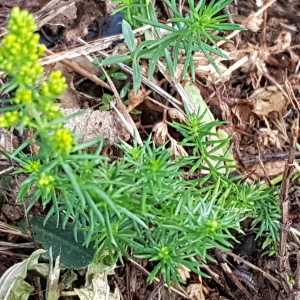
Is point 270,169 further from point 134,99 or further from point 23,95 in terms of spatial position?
point 23,95

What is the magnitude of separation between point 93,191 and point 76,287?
1375 millimetres

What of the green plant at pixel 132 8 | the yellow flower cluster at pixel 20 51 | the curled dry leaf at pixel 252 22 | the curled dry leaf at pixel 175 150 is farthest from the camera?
the curled dry leaf at pixel 252 22

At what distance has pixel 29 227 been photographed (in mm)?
3189

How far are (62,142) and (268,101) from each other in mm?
2526

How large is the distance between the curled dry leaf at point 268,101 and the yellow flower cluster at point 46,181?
2241 millimetres

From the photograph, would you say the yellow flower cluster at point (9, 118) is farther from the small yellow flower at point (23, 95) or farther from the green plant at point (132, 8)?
the green plant at point (132, 8)

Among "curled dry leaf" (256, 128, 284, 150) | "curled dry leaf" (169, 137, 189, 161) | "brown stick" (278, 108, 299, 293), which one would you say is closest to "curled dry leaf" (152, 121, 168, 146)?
"curled dry leaf" (169, 137, 189, 161)

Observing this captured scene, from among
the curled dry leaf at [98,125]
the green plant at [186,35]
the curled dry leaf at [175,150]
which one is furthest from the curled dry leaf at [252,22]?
the curled dry leaf at [98,125]

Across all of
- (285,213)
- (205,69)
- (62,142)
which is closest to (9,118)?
(62,142)

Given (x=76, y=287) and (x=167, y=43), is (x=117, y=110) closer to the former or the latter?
(x=167, y=43)

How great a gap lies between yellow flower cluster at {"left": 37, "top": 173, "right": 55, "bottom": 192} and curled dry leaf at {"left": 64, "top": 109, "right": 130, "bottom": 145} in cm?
136

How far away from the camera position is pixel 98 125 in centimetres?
352

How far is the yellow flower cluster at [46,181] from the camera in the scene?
2.11 meters

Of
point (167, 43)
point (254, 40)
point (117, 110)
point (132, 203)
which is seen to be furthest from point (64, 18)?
point (132, 203)
